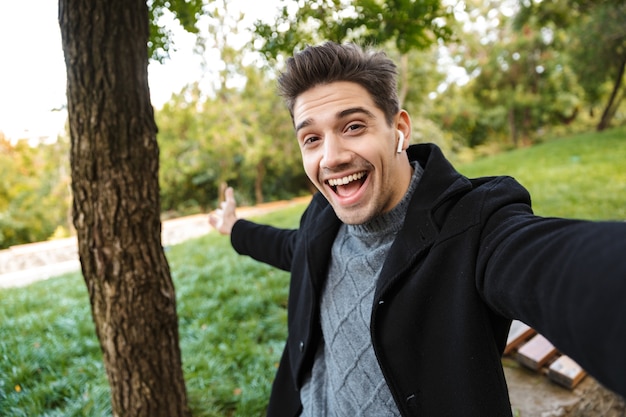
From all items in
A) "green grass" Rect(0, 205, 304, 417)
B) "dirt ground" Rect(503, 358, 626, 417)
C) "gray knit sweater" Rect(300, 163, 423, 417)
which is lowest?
"dirt ground" Rect(503, 358, 626, 417)

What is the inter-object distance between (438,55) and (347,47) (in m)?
22.0

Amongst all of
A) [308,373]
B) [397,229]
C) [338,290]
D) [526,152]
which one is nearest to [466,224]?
[397,229]

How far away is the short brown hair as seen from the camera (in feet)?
4.56

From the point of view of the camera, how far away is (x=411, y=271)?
121cm

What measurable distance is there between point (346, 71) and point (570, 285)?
99cm

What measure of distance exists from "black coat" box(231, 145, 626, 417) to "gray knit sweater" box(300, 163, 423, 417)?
133mm

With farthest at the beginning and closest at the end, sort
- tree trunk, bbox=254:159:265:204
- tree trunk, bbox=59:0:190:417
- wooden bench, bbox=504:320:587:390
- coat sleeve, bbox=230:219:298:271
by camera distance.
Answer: tree trunk, bbox=254:159:265:204 < wooden bench, bbox=504:320:587:390 < coat sleeve, bbox=230:219:298:271 < tree trunk, bbox=59:0:190:417

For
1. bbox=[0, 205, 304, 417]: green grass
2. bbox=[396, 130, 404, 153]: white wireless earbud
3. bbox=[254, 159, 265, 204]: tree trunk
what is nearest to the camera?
bbox=[396, 130, 404, 153]: white wireless earbud

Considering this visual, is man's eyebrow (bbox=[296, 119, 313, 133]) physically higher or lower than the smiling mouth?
higher

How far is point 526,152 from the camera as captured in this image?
1484 cm

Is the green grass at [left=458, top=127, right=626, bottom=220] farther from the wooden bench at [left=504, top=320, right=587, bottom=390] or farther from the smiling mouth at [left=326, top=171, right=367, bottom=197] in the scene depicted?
the smiling mouth at [left=326, top=171, right=367, bottom=197]

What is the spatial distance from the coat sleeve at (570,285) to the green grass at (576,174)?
6.38 m

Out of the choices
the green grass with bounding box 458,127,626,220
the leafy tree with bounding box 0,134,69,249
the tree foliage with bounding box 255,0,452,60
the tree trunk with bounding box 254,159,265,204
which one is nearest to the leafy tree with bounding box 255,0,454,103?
the tree foliage with bounding box 255,0,452,60

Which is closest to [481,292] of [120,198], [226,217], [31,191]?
[120,198]
